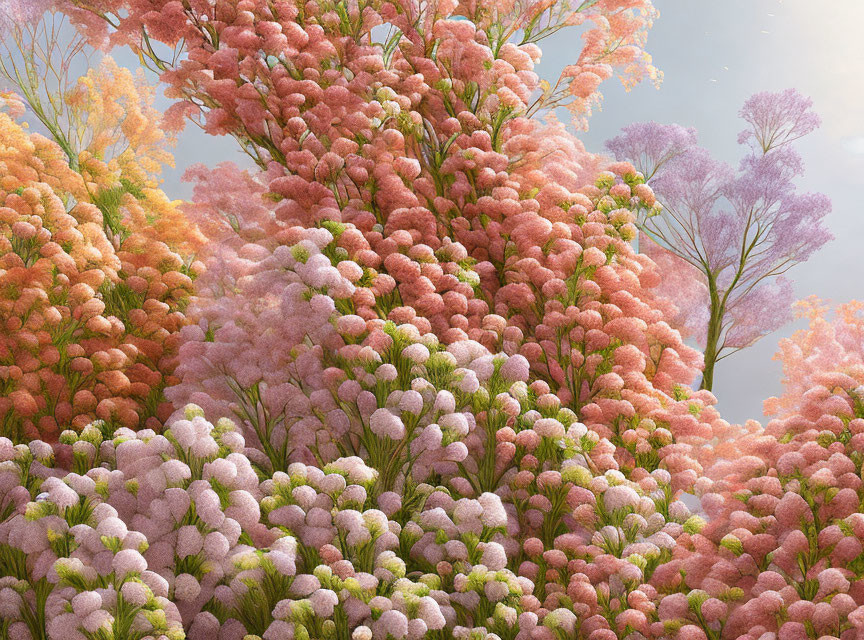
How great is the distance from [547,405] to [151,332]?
2054 mm

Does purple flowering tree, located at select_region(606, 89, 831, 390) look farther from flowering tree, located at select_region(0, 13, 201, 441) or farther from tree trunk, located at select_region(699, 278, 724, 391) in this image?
flowering tree, located at select_region(0, 13, 201, 441)

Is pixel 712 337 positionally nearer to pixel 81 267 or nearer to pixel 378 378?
pixel 378 378

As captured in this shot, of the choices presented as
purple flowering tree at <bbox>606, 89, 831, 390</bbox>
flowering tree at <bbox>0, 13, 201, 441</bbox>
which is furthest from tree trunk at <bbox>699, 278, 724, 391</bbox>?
flowering tree at <bbox>0, 13, 201, 441</bbox>

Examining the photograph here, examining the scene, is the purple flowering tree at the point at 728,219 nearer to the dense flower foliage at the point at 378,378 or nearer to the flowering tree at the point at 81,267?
the dense flower foliage at the point at 378,378

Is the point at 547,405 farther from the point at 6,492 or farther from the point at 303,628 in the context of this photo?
the point at 6,492

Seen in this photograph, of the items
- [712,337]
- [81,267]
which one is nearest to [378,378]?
[81,267]

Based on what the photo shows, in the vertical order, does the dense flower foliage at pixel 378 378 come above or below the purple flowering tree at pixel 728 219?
below

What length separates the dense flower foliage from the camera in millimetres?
2840

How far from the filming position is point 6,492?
3254mm

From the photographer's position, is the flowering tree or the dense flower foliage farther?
the flowering tree

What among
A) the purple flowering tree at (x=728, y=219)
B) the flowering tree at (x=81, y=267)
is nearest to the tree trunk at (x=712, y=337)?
the purple flowering tree at (x=728, y=219)

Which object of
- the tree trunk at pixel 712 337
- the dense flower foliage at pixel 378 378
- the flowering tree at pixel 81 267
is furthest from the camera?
the tree trunk at pixel 712 337

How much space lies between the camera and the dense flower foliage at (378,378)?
2840mm

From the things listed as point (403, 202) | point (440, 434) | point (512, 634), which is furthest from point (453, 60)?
point (512, 634)
